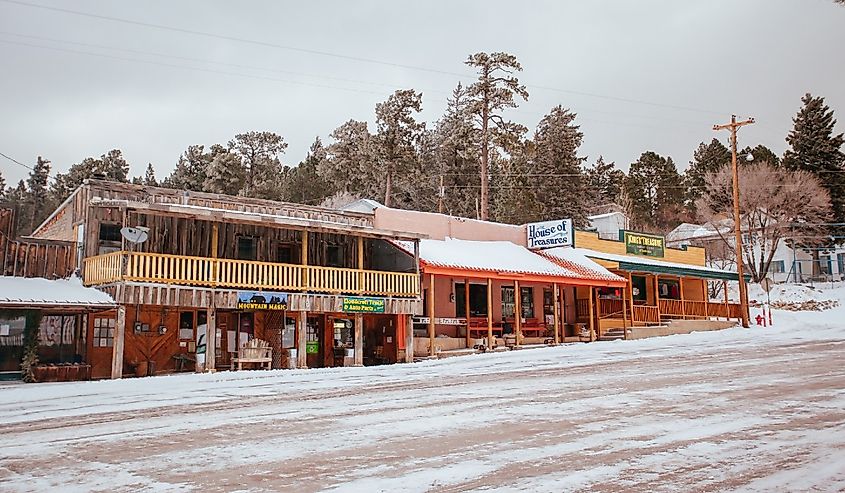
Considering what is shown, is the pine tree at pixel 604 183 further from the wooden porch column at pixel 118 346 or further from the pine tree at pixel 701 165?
the wooden porch column at pixel 118 346

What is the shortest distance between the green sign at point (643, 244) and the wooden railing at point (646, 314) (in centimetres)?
331

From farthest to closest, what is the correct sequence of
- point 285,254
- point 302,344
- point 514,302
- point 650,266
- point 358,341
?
point 650,266
point 514,302
point 285,254
point 358,341
point 302,344

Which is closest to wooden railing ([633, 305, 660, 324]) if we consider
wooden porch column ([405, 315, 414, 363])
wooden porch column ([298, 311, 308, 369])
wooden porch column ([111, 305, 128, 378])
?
wooden porch column ([405, 315, 414, 363])

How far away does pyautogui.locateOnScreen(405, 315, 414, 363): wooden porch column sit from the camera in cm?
2284

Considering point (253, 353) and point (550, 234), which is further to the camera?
point (550, 234)

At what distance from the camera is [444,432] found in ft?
28.8

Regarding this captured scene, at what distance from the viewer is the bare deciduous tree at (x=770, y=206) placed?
45.8 meters

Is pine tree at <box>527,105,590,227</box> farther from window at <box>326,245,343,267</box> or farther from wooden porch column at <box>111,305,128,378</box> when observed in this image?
wooden porch column at <box>111,305,128,378</box>

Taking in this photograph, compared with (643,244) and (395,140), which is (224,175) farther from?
(643,244)

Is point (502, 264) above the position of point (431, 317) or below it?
above

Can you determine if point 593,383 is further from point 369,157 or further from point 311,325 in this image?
point 369,157

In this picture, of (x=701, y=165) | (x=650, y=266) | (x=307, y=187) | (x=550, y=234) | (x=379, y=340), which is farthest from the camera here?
(x=701, y=165)

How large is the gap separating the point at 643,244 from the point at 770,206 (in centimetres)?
1602

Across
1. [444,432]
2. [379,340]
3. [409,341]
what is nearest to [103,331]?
[379,340]
